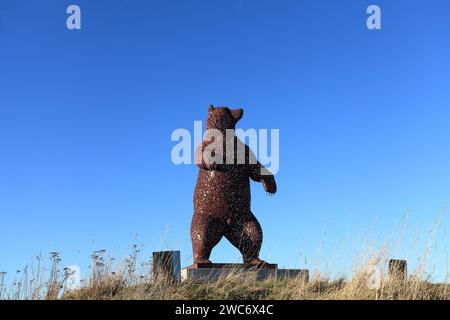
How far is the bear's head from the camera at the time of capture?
32.7 ft

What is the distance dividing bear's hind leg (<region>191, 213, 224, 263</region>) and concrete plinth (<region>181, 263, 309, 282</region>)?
0.32 meters

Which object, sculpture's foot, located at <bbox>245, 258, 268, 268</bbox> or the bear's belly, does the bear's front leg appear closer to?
the bear's belly

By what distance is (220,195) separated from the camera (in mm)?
9453

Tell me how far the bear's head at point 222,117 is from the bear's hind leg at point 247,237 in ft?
5.22

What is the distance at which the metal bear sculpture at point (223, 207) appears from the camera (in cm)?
935

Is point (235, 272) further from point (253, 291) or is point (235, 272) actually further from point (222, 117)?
point (222, 117)

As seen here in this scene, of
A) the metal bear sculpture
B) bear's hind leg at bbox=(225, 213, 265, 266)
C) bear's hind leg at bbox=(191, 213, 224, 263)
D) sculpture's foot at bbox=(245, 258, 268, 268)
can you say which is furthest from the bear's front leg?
sculpture's foot at bbox=(245, 258, 268, 268)

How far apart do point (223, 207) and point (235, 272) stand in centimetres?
109

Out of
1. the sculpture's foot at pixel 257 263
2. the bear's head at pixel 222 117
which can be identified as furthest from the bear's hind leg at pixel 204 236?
the bear's head at pixel 222 117

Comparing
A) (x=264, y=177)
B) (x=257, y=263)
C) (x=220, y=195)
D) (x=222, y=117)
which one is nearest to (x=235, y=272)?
(x=257, y=263)

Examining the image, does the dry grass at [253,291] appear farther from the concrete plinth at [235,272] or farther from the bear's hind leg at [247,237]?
the bear's hind leg at [247,237]

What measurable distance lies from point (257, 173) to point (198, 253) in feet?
5.60

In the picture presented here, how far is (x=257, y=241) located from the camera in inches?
374
